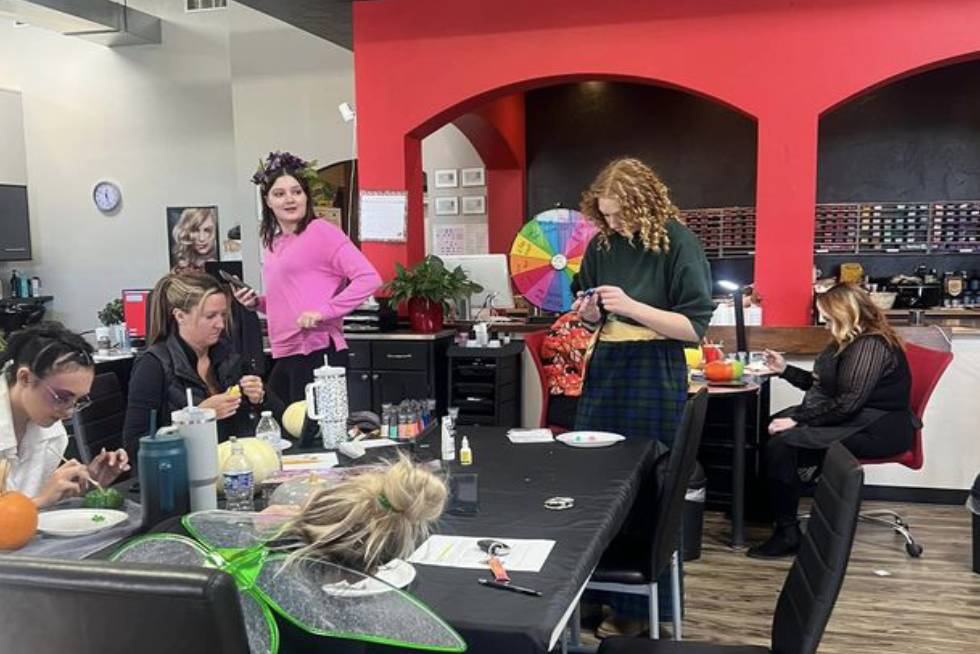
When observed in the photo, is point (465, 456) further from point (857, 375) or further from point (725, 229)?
point (725, 229)

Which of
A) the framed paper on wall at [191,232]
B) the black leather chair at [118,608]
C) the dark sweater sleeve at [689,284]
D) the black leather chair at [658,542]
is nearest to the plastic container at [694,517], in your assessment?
the dark sweater sleeve at [689,284]

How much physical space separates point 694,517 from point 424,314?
2219 millimetres

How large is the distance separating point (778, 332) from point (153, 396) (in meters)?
3.45

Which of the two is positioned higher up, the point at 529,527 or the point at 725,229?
the point at 725,229

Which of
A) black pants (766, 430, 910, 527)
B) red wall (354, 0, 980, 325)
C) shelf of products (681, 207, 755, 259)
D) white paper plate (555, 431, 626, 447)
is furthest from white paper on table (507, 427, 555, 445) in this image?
shelf of products (681, 207, 755, 259)

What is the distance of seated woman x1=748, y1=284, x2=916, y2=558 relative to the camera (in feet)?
12.7

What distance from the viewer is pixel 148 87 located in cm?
902

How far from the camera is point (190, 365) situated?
2748 millimetres

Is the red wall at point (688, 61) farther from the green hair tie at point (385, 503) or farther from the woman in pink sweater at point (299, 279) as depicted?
the green hair tie at point (385, 503)

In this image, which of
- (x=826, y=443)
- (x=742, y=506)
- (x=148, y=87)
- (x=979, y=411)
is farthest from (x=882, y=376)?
(x=148, y=87)

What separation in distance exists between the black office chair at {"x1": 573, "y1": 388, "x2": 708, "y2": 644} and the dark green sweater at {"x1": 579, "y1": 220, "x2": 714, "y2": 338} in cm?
49

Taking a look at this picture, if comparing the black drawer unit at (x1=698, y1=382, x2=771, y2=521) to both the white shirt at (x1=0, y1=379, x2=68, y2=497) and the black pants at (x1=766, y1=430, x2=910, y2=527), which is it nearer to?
the black pants at (x1=766, y1=430, x2=910, y2=527)

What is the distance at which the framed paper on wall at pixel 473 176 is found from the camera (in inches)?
329

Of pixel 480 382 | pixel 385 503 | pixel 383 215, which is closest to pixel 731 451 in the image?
pixel 480 382
